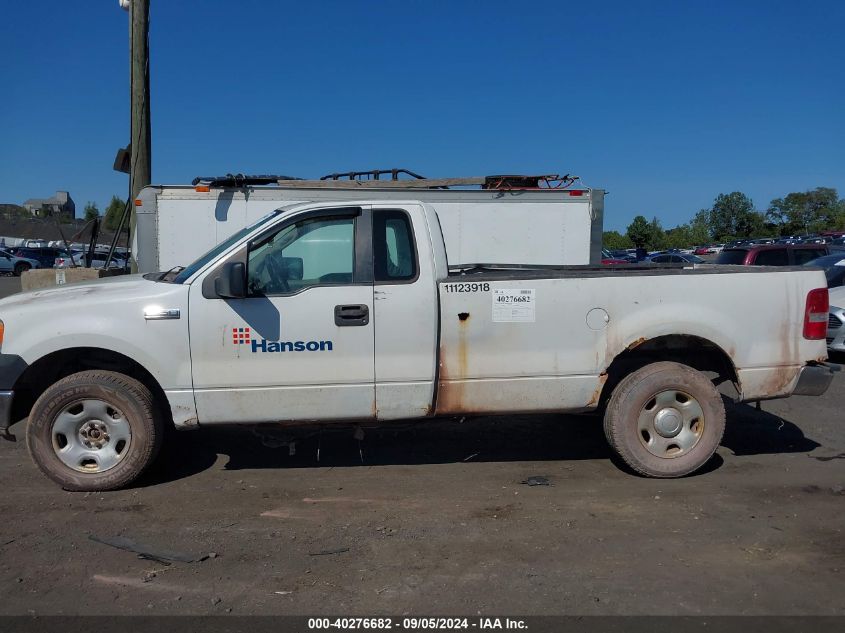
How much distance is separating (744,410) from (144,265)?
7.71m

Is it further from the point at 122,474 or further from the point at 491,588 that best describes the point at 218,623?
the point at 122,474

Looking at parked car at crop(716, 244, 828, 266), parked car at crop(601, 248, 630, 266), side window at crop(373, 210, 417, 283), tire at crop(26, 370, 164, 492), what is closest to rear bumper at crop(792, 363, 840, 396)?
parked car at crop(601, 248, 630, 266)

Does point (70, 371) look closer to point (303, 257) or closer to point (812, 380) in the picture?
point (303, 257)

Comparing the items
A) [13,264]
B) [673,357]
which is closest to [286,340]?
[673,357]

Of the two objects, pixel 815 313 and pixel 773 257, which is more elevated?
pixel 773 257

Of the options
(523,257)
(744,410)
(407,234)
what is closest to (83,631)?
(407,234)

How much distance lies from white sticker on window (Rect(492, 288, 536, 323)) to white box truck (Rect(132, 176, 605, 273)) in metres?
4.68

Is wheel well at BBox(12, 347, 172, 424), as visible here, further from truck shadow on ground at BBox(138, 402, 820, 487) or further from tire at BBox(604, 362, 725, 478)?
tire at BBox(604, 362, 725, 478)

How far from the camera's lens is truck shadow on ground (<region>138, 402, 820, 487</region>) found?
565 centimetres

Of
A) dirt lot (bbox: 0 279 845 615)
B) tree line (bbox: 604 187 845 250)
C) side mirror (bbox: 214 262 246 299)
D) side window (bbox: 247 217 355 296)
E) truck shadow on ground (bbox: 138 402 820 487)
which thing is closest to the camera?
dirt lot (bbox: 0 279 845 615)

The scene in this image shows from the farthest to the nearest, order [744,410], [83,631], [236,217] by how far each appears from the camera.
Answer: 1. [236,217]
2. [744,410]
3. [83,631]

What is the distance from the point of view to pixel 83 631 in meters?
3.27

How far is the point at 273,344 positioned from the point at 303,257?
2.12 feet

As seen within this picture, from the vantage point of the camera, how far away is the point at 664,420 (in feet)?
17.2
